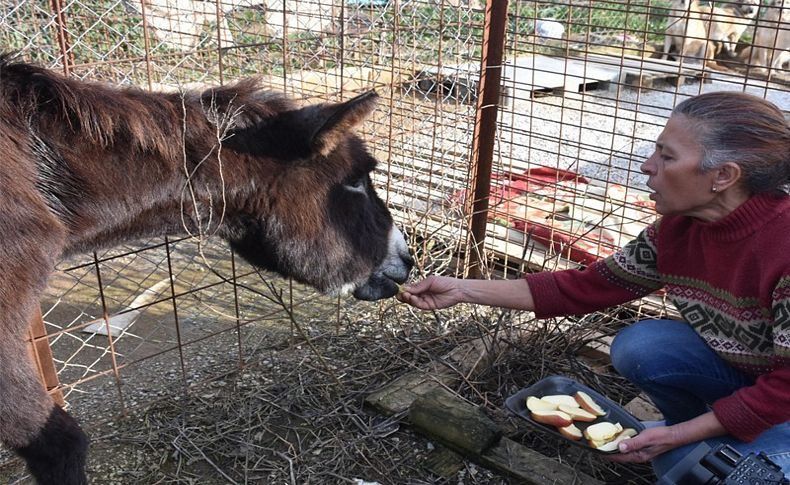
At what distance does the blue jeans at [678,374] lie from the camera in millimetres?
2455

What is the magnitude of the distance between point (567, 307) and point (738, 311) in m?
0.69

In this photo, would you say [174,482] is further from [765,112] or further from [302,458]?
[765,112]

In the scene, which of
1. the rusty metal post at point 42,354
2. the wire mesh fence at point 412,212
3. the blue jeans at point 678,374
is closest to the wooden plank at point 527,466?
the blue jeans at point 678,374

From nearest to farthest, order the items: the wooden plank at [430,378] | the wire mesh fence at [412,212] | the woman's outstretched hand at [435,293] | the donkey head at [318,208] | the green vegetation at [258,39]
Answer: the donkey head at [318,208] < the woman's outstretched hand at [435,293] < the wooden plank at [430,378] < the wire mesh fence at [412,212] < the green vegetation at [258,39]

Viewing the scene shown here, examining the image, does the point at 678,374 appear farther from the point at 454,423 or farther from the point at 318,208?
the point at 318,208

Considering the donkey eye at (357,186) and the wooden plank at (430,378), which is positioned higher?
the donkey eye at (357,186)

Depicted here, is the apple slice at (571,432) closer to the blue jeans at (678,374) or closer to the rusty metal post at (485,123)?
the blue jeans at (678,374)

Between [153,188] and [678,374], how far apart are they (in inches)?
79.8

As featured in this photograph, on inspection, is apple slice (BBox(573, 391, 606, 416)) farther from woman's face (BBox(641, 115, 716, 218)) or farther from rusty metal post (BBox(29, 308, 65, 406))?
rusty metal post (BBox(29, 308, 65, 406))

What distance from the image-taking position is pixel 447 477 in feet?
9.78

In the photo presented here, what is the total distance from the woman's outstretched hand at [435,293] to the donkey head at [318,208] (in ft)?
0.37

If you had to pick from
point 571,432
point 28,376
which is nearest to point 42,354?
point 28,376

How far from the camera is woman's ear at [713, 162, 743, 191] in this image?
226 centimetres

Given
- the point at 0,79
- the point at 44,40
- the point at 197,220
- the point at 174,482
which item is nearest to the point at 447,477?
the point at 174,482
